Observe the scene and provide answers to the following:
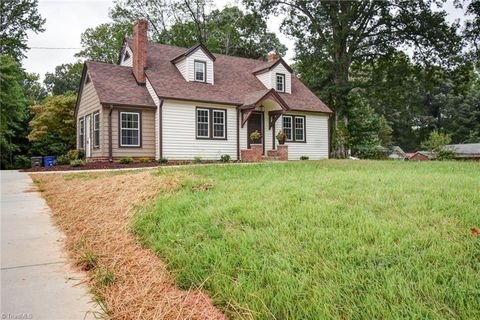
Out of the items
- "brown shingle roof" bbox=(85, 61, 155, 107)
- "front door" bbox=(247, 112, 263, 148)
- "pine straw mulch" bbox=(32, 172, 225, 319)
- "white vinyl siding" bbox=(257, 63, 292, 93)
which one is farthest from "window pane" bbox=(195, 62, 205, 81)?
"pine straw mulch" bbox=(32, 172, 225, 319)

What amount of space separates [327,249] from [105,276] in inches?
66.3

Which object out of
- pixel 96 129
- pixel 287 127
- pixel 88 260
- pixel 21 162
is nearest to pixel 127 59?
pixel 96 129

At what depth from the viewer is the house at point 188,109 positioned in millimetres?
15516

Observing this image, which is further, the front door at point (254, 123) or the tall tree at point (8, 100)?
the tall tree at point (8, 100)

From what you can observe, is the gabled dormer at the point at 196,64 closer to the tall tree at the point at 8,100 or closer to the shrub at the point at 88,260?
the tall tree at the point at 8,100

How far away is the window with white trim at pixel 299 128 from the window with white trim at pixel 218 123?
4.38m

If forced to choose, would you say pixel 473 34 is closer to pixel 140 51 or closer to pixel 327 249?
pixel 140 51

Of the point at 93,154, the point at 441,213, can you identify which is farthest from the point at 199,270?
the point at 93,154

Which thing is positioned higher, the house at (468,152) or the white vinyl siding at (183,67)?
the white vinyl siding at (183,67)

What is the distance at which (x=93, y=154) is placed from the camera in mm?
16422

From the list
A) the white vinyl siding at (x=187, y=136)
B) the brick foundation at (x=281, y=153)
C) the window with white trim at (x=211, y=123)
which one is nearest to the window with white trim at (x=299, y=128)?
the brick foundation at (x=281, y=153)

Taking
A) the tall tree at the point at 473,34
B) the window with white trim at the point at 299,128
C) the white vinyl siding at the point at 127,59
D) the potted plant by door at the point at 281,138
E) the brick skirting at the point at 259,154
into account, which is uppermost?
the tall tree at the point at 473,34

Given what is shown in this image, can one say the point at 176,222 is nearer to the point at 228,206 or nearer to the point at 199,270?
the point at 228,206

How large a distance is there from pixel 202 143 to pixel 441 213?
1381cm
